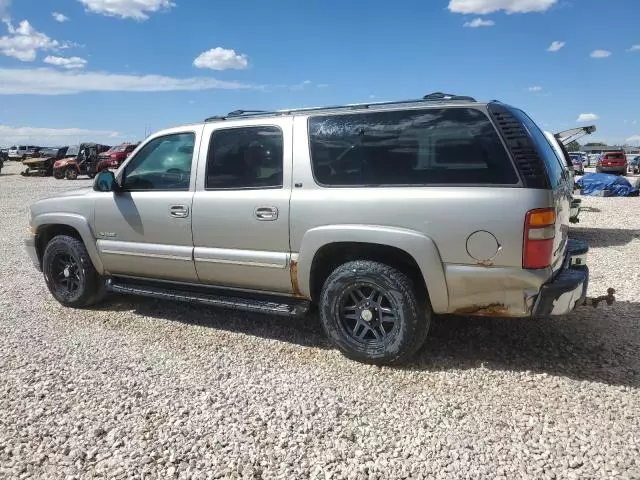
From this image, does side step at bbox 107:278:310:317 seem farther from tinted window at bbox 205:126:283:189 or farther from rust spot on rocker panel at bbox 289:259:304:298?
tinted window at bbox 205:126:283:189

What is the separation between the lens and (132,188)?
16.2 ft

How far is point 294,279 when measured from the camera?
411 centimetres

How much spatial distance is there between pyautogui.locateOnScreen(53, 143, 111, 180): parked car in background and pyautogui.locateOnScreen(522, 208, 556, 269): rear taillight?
95.1 feet

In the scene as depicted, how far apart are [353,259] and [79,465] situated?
7.33 ft

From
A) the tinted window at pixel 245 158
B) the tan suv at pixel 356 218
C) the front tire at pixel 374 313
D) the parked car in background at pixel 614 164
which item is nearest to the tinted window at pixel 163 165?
the tan suv at pixel 356 218

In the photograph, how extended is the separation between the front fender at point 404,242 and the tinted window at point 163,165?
144 cm

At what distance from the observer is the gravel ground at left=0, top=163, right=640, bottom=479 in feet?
9.07

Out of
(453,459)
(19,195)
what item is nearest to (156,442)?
(453,459)

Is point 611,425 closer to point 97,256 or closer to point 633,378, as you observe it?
point 633,378

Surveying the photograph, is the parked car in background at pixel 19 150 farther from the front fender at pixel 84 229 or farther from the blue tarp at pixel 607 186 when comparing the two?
the front fender at pixel 84 229

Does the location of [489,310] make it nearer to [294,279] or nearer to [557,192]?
[557,192]

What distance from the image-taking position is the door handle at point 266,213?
4.07 metres

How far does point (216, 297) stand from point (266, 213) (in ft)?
3.15

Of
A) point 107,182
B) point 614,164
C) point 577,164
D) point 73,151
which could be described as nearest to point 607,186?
point 577,164
